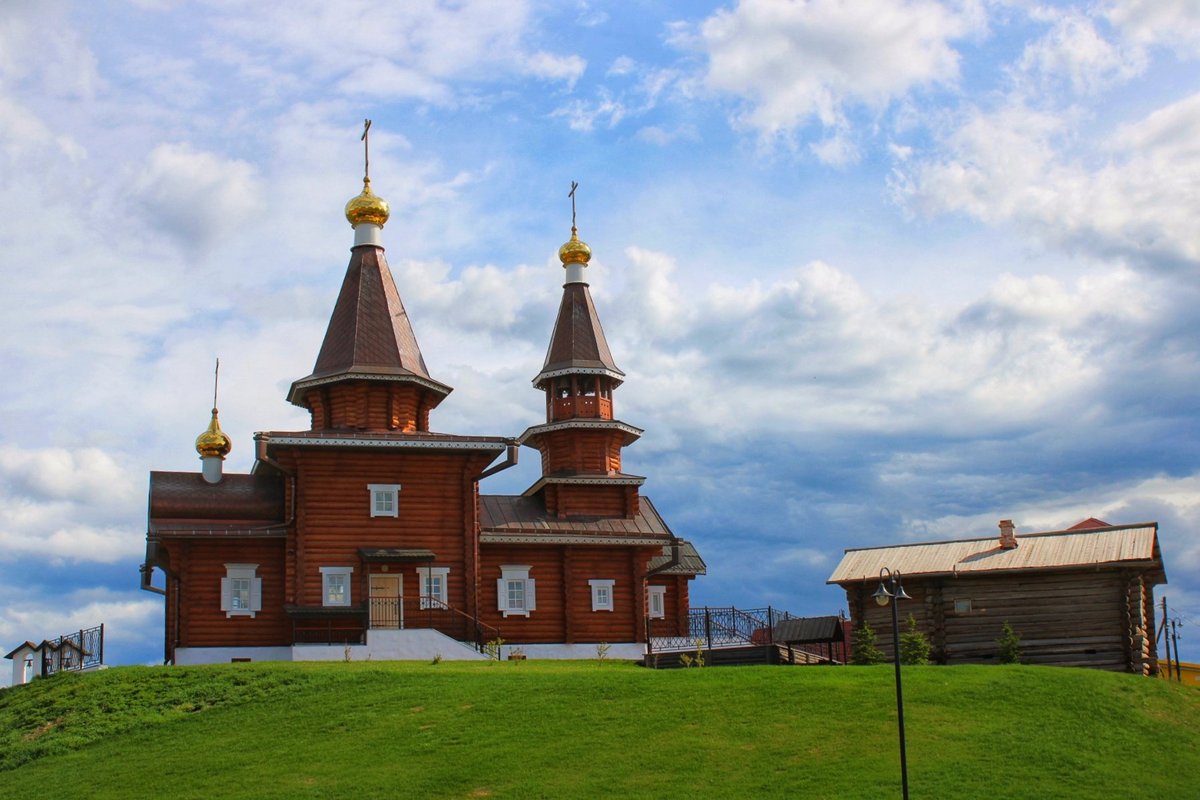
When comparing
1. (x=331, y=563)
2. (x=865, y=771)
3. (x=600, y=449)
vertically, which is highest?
(x=600, y=449)

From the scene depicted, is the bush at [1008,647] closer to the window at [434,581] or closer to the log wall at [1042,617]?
the log wall at [1042,617]

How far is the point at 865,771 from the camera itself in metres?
19.6

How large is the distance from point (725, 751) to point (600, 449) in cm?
1882

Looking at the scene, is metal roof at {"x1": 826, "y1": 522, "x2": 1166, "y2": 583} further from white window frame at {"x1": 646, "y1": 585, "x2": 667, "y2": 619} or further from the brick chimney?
white window frame at {"x1": 646, "y1": 585, "x2": 667, "y2": 619}

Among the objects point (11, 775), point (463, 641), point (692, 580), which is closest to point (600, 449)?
point (692, 580)

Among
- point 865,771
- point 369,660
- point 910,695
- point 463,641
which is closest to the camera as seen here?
point 865,771

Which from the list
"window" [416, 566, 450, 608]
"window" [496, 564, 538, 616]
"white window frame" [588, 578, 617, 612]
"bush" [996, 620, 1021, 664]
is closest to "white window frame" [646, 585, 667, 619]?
"white window frame" [588, 578, 617, 612]

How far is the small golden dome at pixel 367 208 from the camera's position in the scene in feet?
124

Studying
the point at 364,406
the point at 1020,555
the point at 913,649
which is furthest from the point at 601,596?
the point at 1020,555

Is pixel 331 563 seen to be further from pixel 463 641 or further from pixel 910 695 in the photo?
pixel 910 695

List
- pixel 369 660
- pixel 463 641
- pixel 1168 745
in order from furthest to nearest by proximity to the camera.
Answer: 1. pixel 463 641
2. pixel 369 660
3. pixel 1168 745

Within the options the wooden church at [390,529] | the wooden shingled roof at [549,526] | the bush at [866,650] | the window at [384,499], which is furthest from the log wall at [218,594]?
the bush at [866,650]

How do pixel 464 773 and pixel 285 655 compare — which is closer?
pixel 464 773

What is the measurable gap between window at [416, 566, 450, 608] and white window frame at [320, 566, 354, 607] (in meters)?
1.76
